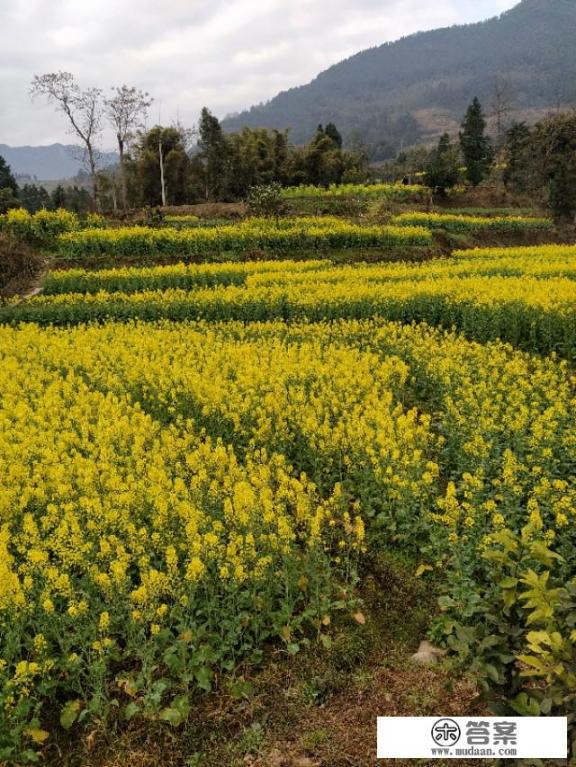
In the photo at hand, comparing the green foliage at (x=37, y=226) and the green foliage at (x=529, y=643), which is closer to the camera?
the green foliage at (x=529, y=643)

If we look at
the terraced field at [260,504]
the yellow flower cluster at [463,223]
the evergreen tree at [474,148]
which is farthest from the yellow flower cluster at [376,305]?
the evergreen tree at [474,148]

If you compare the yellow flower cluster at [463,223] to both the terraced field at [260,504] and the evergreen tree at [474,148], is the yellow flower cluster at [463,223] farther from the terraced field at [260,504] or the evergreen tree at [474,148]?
the terraced field at [260,504]

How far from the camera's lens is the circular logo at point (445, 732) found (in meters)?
3.33

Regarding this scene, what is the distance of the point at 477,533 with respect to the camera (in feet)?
17.0

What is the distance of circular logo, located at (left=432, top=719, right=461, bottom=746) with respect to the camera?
3.33 m

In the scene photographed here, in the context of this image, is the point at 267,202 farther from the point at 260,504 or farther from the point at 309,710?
the point at 309,710

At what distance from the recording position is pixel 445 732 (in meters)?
3.37

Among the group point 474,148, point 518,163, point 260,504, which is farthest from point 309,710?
point 474,148

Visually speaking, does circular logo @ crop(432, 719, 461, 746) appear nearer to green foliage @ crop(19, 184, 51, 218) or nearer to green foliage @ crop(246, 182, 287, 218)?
green foliage @ crop(246, 182, 287, 218)

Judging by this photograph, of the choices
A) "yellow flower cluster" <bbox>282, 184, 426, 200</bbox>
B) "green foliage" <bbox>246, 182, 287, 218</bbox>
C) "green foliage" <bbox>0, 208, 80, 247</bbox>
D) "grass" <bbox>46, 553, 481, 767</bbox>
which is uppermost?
"yellow flower cluster" <bbox>282, 184, 426, 200</bbox>

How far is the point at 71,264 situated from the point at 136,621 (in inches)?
827

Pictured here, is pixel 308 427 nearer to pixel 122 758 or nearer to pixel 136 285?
pixel 122 758

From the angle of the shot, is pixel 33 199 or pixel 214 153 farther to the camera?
pixel 33 199

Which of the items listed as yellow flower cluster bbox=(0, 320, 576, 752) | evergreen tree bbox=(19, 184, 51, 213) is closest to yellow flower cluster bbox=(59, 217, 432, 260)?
yellow flower cluster bbox=(0, 320, 576, 752)
